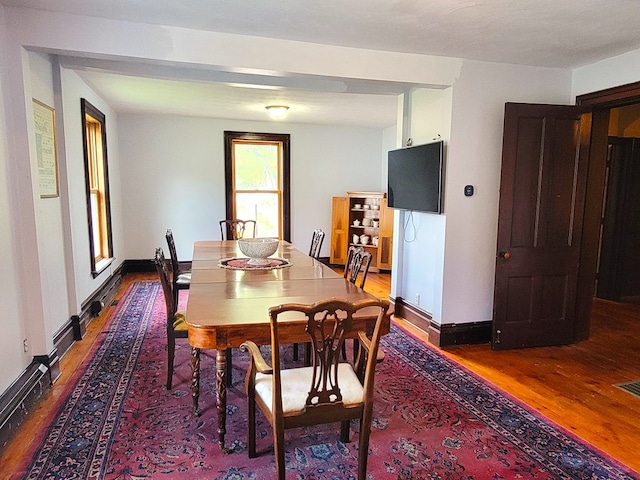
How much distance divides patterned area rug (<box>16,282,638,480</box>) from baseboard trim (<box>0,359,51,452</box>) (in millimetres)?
162

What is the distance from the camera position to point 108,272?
16.6 feet

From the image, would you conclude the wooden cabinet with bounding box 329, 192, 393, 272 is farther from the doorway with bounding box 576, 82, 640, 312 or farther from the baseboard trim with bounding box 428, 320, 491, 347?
the baseboard trim with bounding box 428, 320, 491, 347

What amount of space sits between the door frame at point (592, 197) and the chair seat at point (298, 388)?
2.81 m

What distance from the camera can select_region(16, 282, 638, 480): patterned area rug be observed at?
1.96 m

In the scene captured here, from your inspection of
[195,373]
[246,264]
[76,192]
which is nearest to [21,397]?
[195,373]

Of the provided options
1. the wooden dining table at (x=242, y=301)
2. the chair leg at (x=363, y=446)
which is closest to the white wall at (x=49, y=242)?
the wooden dining table at (x=242, y=301)

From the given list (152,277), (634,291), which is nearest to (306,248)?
(152,277)

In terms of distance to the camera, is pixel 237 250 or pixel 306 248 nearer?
pixel 237 250

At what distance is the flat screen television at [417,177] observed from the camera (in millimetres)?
3469

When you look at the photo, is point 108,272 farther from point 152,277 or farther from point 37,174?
point 37,174

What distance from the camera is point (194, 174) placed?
6535mm

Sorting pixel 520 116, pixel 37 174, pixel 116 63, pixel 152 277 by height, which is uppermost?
pixel 116 63

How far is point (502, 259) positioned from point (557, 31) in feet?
5.58

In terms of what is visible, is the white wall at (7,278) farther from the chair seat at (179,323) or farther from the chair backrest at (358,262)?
the chair backrest at (358,262)
